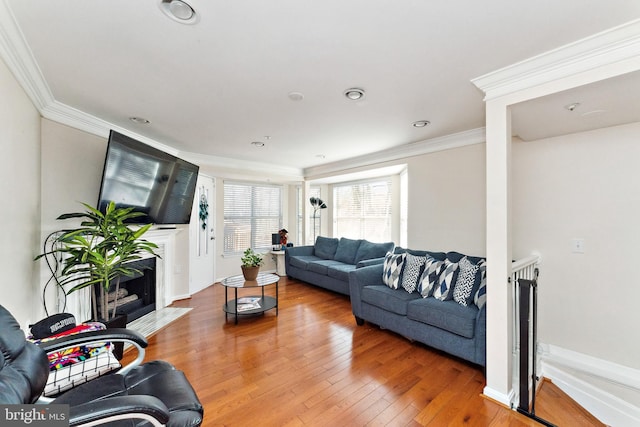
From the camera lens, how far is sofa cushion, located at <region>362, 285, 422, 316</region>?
9.09 ft

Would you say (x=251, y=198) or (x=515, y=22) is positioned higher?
(x=515, y=22)

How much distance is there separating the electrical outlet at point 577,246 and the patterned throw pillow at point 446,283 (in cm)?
105

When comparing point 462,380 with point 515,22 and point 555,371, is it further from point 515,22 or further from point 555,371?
point 515,22

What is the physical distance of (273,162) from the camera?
4.99 meters

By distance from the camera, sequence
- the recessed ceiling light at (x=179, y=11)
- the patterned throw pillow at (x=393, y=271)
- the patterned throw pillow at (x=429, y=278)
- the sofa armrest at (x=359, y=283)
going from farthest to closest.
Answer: the sofa armrest at (x=359, y=283), the patterned throw pillow at (x=393, y=271), the patterned throw pillow at (x=429, y=278), the recessed ceiling light at (x=179, y=11)

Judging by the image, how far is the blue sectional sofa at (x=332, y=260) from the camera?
432 cm

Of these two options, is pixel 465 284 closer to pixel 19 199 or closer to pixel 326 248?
pixel 326 248

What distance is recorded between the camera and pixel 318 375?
2.21 m

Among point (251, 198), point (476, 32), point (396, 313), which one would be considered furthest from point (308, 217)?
point (476, 32)

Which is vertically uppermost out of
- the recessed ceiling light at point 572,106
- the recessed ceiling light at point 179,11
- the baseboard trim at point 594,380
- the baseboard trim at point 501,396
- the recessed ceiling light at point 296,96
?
the recessed ceiling light at point 296,96

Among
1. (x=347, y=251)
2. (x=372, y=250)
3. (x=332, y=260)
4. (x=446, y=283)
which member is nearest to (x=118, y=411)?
(x=446, y=283)

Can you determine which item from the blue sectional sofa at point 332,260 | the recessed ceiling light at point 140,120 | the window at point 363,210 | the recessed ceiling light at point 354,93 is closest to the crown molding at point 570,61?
the recessed ceiling light at point 354,93

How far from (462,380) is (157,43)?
3.17 meters

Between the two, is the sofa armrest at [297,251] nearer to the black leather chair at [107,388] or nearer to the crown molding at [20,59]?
the black leather chair at [107,388]
